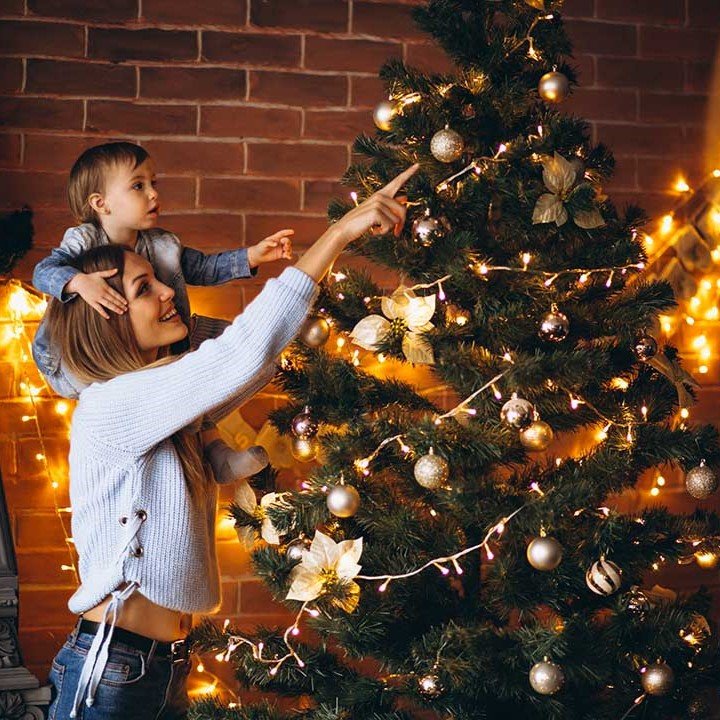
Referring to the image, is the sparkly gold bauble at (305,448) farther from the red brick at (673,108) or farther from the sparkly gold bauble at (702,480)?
the red brick at (673,108)

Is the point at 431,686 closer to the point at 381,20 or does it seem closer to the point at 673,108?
the point at 381,20

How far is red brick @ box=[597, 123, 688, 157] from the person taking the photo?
2744 millimetres

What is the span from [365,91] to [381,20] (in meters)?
0.18

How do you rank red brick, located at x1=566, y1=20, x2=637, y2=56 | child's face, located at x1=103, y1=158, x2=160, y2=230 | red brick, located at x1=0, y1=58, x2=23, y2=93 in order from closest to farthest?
child's face, located at x1=103, y1=158, x2=160, y2=230, red brick, located at x1=0, y1=58, x2=23, y2=93, red brick, located at x1=566, y1=20, x2=637, y2=56

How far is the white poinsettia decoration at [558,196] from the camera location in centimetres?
171

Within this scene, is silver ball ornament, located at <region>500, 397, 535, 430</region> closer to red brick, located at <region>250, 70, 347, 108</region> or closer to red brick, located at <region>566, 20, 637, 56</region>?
red brick, located at <region>250, 70, 347, 108</region>

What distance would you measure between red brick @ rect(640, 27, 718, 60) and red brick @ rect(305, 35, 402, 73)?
0.68m

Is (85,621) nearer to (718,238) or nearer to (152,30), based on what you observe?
(152,30)

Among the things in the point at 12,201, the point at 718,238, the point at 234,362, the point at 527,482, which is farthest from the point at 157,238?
the point at 718,238

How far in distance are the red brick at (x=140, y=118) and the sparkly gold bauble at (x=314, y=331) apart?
89 cm

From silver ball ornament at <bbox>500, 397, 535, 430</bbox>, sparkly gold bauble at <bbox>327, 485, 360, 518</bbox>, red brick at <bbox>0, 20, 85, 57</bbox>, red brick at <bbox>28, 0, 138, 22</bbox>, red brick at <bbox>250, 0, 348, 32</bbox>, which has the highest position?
red brick at <bbox>250, 0, 348, 32</bbox>

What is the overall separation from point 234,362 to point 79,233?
A: 0.62 m

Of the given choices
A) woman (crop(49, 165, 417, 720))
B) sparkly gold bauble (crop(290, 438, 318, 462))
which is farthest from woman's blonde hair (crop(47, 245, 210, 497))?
sparkly gold bauble (crop(290, 438, 318, 462))

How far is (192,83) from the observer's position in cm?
253
